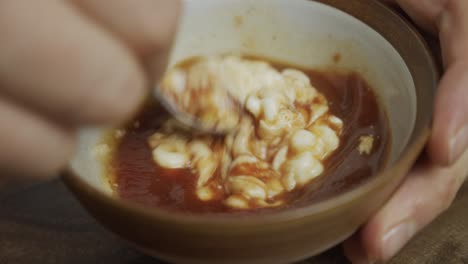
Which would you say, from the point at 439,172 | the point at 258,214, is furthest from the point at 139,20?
the point at 439,172

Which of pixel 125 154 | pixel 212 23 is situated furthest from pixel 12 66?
pixel 212 23

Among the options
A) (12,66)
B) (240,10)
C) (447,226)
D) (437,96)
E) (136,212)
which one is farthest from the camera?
(240,10)

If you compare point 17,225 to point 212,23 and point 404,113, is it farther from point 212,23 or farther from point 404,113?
point 404,113

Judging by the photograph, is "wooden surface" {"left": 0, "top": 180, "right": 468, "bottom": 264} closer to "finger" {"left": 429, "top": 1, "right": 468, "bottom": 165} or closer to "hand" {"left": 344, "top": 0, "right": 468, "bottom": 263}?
"hand" {"left": 344, "top": 0, "right": 468, "bottom": 263}

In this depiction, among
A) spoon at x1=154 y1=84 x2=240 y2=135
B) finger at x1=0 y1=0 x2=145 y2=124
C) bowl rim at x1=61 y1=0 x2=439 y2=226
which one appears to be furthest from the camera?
spoon at x1=154 y1=84 x2=240 y2=135

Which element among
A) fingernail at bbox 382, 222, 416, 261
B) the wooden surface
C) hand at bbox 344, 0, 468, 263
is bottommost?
the wooden surface

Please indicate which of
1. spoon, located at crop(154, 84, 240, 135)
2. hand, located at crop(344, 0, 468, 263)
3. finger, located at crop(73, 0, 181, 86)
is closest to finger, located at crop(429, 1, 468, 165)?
hand, located at crop(344, 0, 468, 263)
